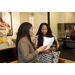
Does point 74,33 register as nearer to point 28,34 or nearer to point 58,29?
point 58,29

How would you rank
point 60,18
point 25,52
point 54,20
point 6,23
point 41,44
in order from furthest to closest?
point 54,20 < point 60,18 < point 6,23 < point 41,44 < point 25,52

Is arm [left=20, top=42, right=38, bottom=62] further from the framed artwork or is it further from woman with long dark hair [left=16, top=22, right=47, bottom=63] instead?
the framed artwork

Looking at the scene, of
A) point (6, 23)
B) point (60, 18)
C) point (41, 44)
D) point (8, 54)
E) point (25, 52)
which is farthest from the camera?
point (60, 18)

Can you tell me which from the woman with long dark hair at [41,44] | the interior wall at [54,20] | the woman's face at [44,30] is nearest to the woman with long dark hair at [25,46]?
the woman with long dark hair at [41,44]

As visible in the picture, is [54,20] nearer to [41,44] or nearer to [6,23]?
[6,23]

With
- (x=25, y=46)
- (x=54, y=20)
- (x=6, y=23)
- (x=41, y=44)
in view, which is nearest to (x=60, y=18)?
(x=54, y=20)

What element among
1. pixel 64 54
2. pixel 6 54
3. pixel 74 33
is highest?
pixel 74 33

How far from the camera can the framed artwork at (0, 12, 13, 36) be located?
2937mm

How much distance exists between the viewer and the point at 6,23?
3.06 meters

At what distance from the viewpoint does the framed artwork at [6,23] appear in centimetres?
294

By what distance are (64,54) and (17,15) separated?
2.60 metres

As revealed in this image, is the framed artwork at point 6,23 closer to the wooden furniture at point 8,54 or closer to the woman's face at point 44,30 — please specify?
the wooden furniture at point 8,54
